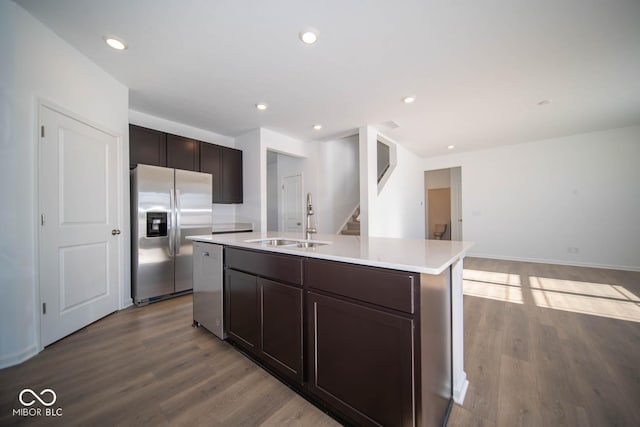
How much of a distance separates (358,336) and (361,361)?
0.12 metres

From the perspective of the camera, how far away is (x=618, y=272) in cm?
432

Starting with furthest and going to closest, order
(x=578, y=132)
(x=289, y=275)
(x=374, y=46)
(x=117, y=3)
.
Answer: (x=578, y=132) → (x=374, y=46) → (x=117, y=3) → (x=289, y=275)

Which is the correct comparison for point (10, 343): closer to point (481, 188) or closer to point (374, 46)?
point (374, 46)

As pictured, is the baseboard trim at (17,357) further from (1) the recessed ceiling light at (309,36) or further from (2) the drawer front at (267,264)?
(1) the recessed ceiling light at (309,36)

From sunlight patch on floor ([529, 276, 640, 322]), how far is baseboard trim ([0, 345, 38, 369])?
4.95 meters

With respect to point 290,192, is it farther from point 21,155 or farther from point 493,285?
point 493,285

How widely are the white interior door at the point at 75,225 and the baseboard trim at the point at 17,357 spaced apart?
0.09 meters

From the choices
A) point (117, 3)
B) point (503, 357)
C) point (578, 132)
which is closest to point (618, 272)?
point (578, 132)

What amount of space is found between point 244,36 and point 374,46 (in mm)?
1149

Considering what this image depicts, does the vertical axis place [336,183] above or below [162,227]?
above

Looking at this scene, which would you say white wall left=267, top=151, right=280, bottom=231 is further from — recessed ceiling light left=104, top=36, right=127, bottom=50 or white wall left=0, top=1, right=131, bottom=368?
white wall left=0, top=1, right=131, bottom=368

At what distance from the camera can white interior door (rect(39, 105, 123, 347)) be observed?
2.03m

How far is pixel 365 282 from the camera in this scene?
3.67 ft

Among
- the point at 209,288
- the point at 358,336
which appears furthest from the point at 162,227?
the point at 358,336
